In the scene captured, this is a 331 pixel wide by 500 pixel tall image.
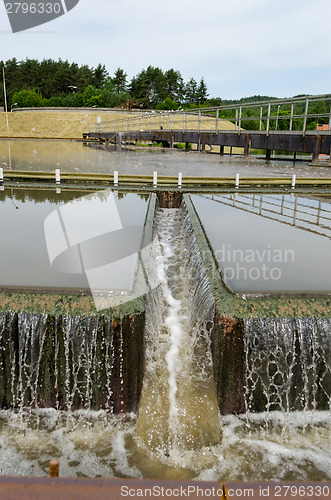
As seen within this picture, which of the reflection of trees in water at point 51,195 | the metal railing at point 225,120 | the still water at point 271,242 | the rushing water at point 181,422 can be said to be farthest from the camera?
the metal railing at point 225,120

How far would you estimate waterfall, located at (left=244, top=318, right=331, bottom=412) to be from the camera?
5.58 metres

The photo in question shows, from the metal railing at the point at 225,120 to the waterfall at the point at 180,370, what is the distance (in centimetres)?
1612

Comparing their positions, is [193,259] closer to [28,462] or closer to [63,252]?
[63,252]

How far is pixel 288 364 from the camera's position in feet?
18.7

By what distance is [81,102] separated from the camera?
376 feet

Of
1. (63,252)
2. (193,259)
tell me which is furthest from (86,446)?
(193,259)

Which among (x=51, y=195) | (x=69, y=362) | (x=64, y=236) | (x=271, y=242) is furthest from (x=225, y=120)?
(x=69, y=362)

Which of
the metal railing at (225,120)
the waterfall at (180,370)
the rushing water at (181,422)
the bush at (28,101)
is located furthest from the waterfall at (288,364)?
the bush at (28,101)

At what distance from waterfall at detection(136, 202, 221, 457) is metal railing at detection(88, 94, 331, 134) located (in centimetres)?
1612

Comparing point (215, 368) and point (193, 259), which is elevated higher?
point (193, 259)

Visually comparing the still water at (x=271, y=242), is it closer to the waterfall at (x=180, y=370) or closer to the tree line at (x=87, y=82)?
the waterfall at (x=180, y=370)

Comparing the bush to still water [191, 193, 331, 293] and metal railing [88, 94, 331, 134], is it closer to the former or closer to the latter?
metal railing [88, 94, 331, 134]

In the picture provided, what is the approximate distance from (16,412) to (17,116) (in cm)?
9556

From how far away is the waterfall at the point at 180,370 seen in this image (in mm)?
5434
